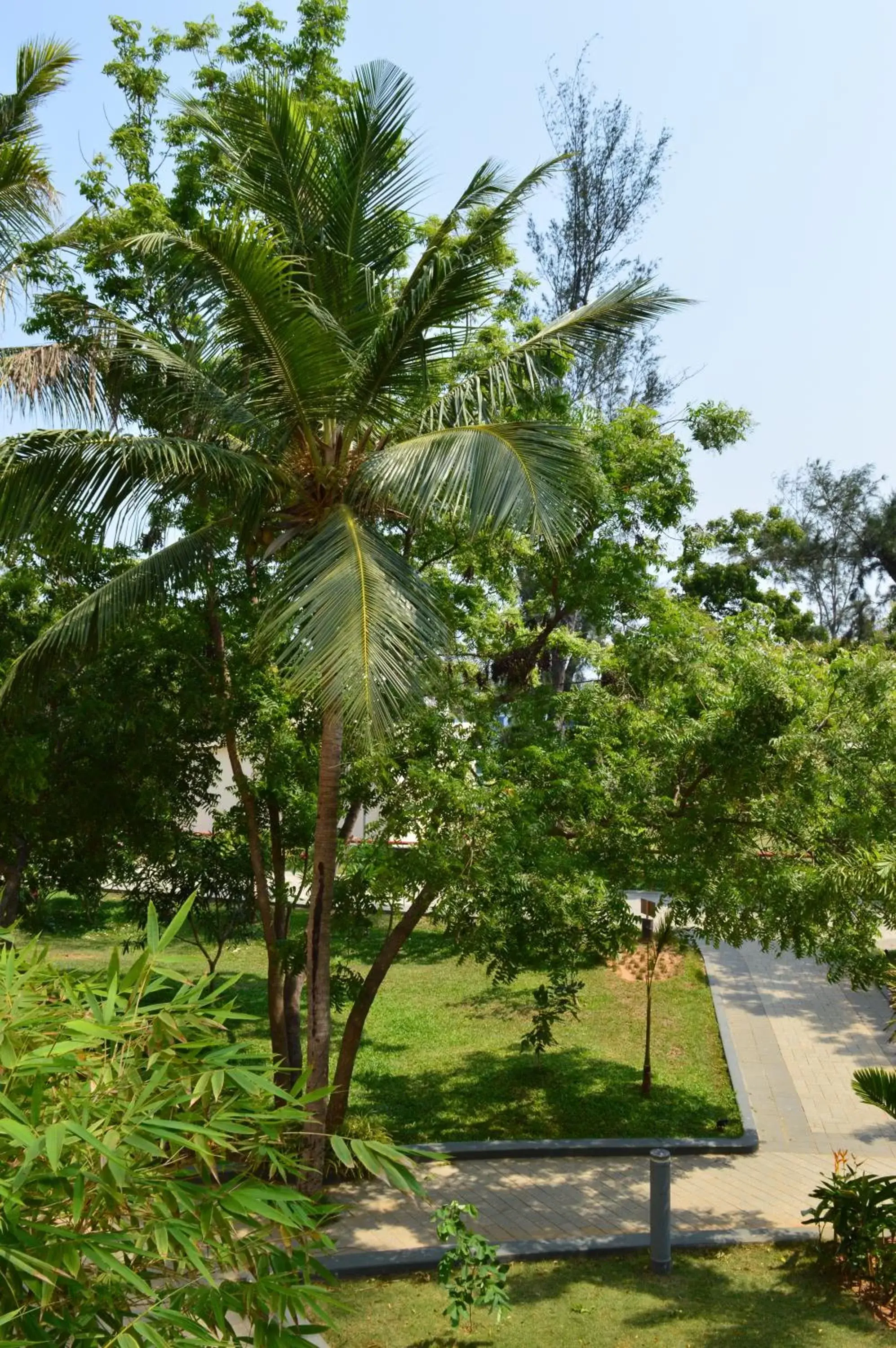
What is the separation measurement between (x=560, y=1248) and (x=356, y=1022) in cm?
320

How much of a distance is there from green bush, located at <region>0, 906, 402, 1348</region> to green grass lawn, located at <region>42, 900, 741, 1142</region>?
7918mm

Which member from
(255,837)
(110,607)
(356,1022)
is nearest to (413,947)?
(356,1022)

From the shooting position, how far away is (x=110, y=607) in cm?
837

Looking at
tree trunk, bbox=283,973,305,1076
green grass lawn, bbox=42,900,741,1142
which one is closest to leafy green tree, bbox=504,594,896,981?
tree trunk, bbox=283,973,305,1076

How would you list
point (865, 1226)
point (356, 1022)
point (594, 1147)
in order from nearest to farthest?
1. point (865, 1226)
2. point (356, 1022)
3. point (594, 1147)

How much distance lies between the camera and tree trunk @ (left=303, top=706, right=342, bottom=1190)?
8.95m

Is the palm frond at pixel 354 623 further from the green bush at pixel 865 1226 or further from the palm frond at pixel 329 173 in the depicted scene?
the green bush at pixel 865 1226

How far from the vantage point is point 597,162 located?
28656 mm

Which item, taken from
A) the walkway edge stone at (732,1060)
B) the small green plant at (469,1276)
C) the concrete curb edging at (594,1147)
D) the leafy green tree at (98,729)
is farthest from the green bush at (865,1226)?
the leafy green tree at (98,729)

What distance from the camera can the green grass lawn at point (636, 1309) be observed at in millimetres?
7266

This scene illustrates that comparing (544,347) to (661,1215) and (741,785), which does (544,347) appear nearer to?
(741,785)

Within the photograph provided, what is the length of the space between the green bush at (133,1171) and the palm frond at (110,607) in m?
4.75

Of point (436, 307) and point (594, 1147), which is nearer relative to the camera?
point (436, 307)

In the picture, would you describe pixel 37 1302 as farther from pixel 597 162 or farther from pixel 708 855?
pixel 597 162
